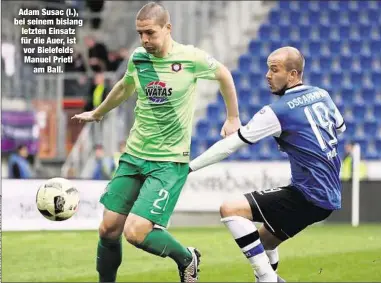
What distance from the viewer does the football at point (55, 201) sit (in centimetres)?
723

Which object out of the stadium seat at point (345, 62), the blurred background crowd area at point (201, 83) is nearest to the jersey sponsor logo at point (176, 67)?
the blurred background crowd area at point (201, 83)

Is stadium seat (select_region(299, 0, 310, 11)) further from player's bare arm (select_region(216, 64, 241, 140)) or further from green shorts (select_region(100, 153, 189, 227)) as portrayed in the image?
green shorts (select_region(100, 153, 189, 227))

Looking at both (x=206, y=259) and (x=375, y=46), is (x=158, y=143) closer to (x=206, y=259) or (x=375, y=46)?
(x=206, y=259)

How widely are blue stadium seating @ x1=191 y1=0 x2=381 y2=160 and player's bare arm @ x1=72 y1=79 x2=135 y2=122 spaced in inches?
463

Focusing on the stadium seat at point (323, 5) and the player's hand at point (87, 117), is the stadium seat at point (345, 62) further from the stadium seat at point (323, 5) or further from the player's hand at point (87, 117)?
the player's hand at point (87, 117)

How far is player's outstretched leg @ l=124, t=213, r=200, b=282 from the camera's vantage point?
6441 millimetres

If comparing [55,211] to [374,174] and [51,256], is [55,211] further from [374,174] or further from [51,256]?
[374,174]

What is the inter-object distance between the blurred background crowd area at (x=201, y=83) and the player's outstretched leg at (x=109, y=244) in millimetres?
9756

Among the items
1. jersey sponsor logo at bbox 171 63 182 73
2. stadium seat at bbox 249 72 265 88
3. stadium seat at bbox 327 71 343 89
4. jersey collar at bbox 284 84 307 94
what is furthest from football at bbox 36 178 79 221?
stadium seat at bbox 327 71 343 89

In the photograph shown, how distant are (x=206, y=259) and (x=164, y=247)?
9.94 ft

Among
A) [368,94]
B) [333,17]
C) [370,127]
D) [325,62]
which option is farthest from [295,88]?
[333,17]

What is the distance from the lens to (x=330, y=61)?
2045 centimetres

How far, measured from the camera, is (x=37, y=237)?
12352 mm

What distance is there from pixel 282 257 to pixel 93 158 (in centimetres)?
785
